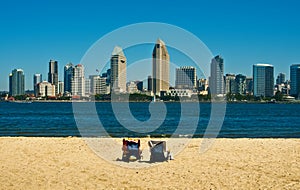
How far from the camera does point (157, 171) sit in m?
12.4

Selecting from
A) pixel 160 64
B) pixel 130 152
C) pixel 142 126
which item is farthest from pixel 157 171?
pixel 142 126

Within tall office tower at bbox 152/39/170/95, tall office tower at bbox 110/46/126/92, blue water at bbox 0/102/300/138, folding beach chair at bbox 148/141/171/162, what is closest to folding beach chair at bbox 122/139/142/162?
folding beach chair at bbox 148/141/171/162

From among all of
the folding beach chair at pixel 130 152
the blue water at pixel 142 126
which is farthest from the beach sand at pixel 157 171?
the blue water at pixel 142 126

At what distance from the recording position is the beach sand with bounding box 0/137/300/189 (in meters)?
10.6

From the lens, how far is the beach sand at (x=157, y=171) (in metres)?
10.6

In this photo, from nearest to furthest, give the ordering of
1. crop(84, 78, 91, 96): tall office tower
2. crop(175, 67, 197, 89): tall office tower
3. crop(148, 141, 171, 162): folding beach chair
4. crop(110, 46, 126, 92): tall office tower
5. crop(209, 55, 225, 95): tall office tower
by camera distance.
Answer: crop(148, 141, 171, 162): folding beach chair < crop(110, 46, 126, 92): tall office tower < crop(175, 67, 197, 89): tall office tower < crop(209, 55, 225, 95): tall office tower < crop(84, 78, 91, 96): tall office tower

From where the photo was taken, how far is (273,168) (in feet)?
41.8

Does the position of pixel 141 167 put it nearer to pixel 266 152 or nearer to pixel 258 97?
pixel 266 152

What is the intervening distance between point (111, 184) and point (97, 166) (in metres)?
2.61

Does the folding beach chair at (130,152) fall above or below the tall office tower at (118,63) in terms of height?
below

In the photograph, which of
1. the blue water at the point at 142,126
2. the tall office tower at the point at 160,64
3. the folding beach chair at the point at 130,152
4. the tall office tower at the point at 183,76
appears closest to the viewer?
the folding beach chair at the point at 130,152

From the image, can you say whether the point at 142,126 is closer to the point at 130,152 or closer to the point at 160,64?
the point at 160,64

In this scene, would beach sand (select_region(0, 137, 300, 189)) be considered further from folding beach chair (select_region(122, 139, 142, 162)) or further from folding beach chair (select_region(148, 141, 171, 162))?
folding beach chair (select_region(122, 139, 142, 162))

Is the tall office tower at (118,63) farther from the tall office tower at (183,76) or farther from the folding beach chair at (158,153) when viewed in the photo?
the folding beach chair at (158,153)
